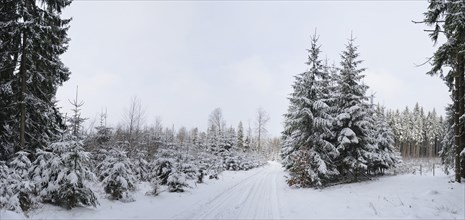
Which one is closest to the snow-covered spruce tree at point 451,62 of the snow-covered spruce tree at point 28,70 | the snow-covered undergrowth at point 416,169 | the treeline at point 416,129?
the snow-covered undergrowth at point 416,169

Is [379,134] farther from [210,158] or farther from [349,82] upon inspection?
[210,158]

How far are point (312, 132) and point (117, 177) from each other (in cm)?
1271

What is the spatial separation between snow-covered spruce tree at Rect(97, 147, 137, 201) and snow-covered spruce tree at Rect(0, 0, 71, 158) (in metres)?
2.88

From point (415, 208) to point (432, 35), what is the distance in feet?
26.1

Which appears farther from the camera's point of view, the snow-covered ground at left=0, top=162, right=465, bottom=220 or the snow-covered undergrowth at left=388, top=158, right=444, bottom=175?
the snow-covered undergrowth at left=388, top=158, right=444, bottom=175

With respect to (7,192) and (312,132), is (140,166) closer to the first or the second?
(7,192)

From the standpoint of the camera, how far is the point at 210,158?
30.2 meters

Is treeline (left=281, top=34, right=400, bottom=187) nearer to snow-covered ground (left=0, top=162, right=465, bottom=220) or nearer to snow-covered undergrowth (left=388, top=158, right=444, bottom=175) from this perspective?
snow-covered ground (left=0, top=162, right=465, bottom=220)

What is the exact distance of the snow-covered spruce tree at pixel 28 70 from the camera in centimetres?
1102

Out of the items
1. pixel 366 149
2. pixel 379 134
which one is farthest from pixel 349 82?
pixel 379 134

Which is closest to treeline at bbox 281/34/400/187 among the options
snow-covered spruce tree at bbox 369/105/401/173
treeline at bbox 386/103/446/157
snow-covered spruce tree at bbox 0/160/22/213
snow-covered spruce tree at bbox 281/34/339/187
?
snow-covered spruce tree at bbox 281/34/339/187

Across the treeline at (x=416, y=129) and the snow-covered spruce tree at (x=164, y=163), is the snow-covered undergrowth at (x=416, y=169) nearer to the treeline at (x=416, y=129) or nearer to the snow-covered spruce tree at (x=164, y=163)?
the snow-covered spruce tree at (x=164, y=163)

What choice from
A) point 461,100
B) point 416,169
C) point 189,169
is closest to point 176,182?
point 189,169

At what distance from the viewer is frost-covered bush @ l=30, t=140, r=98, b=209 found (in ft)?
30.6
